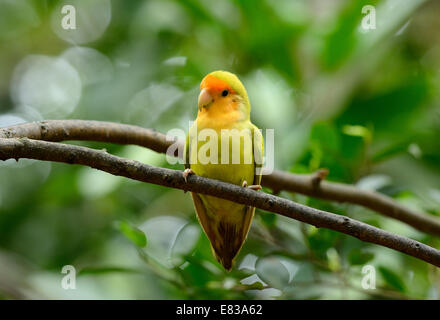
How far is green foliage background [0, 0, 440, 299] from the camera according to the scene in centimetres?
284

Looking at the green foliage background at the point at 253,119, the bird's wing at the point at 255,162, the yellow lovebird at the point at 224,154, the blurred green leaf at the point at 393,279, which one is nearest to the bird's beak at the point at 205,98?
the yellow lovebird at the point at 224,154

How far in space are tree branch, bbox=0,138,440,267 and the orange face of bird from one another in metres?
0.74

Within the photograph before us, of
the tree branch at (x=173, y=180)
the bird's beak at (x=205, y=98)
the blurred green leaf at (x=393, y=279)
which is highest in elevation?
the bird's beak at (x=205, y=98)

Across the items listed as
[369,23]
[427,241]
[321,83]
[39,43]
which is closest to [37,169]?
[39,43]

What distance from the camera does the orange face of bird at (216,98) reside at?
2.56 m

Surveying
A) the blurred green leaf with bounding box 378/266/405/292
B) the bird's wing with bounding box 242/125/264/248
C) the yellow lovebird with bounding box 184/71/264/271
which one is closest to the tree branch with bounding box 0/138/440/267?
the yellow lovebird with bounding box 184/71/264/271

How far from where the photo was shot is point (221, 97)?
2.61 m

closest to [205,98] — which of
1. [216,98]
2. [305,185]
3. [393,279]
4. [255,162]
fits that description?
[216,98]

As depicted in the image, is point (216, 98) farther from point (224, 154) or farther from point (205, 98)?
point (224, 154)

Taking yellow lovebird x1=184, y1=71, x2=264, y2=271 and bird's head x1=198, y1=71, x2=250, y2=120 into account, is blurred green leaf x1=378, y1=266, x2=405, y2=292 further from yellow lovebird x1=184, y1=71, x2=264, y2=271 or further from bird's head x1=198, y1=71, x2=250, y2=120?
bird's head x1=198, y1=71, x2=250, y2=120

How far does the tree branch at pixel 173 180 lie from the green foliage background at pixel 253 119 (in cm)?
70

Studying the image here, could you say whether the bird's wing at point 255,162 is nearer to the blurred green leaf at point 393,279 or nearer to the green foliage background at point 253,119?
the green foliage background at point 253,119

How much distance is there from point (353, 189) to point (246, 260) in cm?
80
